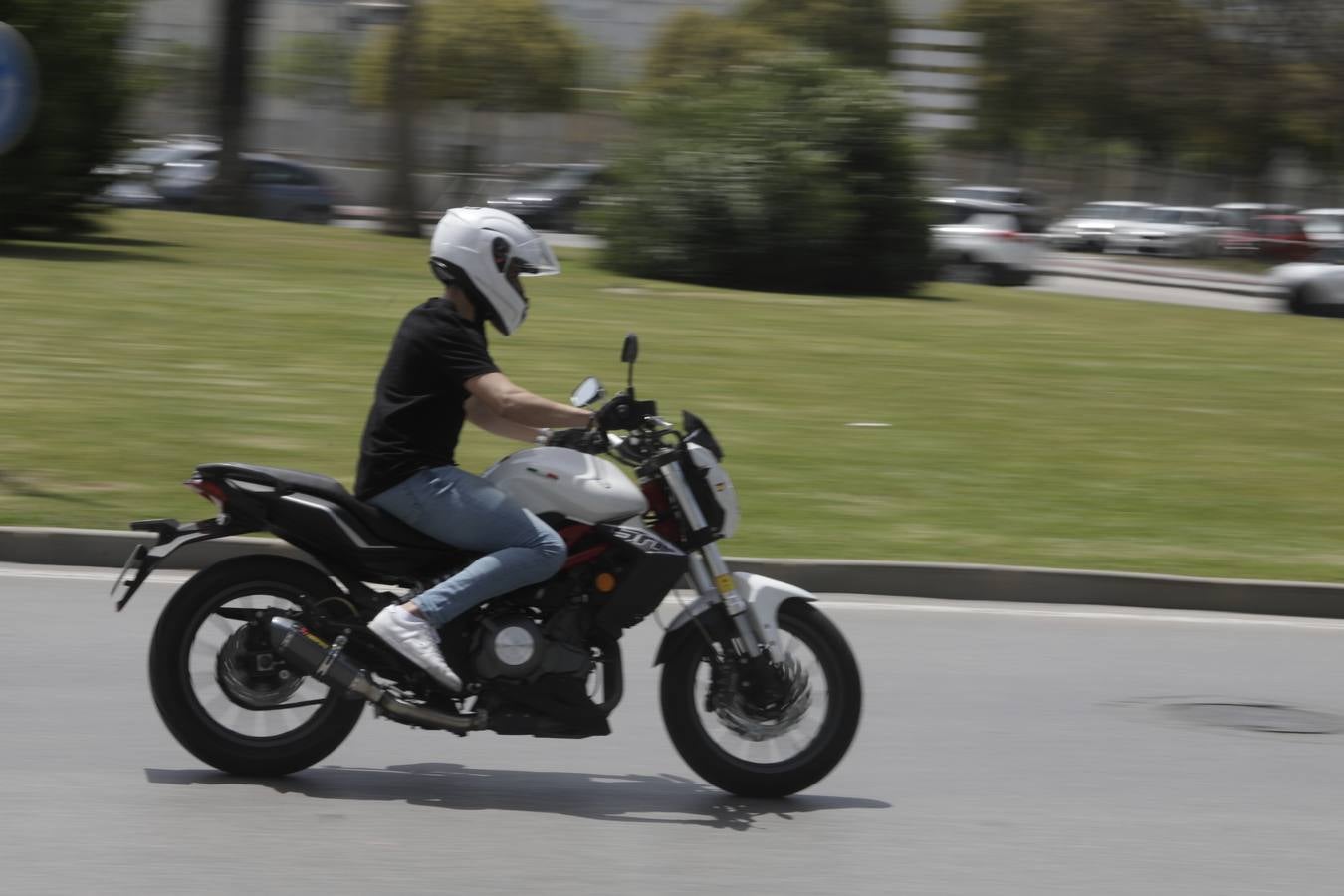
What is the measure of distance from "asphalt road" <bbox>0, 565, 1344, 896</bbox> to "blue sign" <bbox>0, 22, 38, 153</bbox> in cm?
339

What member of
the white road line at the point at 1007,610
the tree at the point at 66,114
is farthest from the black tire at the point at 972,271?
the white road line at the point at 1007,610

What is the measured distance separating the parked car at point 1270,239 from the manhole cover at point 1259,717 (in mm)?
34633

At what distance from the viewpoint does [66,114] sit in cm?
2119

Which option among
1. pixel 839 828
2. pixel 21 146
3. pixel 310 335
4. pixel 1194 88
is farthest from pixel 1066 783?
pixel 1194 88

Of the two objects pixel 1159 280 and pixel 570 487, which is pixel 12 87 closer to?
pixel 570 487

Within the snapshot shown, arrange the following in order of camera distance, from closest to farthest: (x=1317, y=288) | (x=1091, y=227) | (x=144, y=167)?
(x=144, y=167), (x=1317, y=288), (x=1091, y=227)

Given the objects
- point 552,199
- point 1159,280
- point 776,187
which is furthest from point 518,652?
point 552,199

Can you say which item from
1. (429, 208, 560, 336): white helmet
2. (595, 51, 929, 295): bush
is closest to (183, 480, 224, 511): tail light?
(429, 208, 560, 336): white helmet

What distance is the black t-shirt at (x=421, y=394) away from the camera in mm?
5371

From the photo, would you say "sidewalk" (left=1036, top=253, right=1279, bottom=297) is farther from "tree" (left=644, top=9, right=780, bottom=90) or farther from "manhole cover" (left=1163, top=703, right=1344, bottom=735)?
"manhole cover" (left=1163, top=703, right=1344, bottom=735)

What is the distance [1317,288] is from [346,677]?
1030 inches

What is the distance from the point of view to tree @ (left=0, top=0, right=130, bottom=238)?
20922 mm

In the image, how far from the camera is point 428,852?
4.98m

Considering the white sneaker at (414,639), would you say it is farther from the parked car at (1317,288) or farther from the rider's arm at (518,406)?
the parked car at (1317,288)
